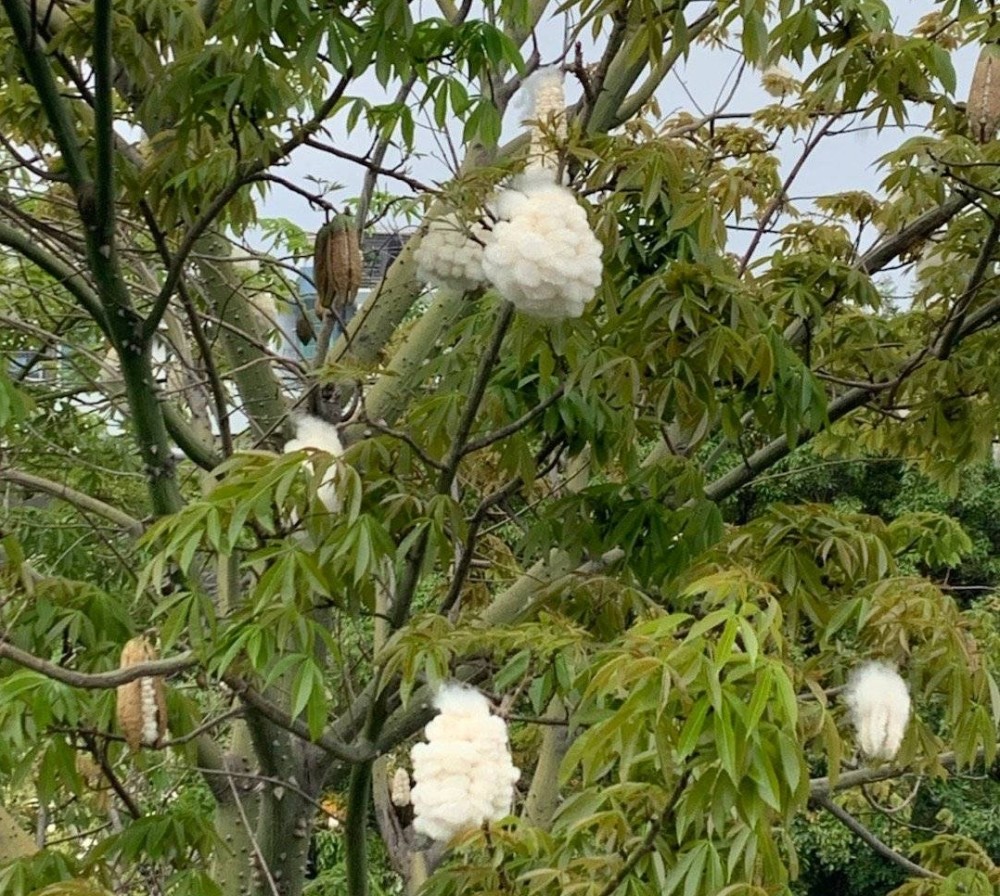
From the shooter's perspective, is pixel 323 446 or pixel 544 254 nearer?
pixel 544 254

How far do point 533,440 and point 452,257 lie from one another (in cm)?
44

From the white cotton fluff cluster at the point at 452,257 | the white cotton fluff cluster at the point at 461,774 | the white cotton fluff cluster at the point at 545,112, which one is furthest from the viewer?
the white cotton fluff cluster at the point at 452,257

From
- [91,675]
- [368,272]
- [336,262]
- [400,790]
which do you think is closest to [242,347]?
[336,262]

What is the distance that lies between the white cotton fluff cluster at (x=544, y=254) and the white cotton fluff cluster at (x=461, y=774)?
434 millimetres

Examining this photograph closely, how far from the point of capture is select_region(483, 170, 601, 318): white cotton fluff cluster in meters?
1.21

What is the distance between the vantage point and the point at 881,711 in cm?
123

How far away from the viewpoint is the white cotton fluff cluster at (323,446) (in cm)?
133

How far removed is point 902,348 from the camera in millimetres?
2250

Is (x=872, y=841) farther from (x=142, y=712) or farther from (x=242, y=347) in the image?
(x=242, y=347)

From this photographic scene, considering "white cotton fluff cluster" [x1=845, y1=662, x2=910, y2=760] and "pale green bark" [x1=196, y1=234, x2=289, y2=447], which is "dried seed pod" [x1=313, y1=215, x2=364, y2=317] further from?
"white cotton fluff cluster" [x1=845, y1=662, x2=910, y2=760]

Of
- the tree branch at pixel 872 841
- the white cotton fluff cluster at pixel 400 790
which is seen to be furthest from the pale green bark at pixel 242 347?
the tree branch at pixel 872 841

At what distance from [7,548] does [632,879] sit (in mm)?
949

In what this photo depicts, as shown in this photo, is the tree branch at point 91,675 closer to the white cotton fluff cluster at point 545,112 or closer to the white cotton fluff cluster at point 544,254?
the white cotton fluff cluster at point 544,254

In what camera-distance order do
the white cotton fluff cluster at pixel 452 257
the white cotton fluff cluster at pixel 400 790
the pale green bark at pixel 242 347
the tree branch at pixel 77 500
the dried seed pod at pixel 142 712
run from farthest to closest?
the white cotton fluff cluster at pixel 400 790 < the pale green bark at pixel 242 347 < the tree branch at pixel 77 500 < the white cotton fluff cluster at pixel 452 257 < the dried seed pod at pixel 142 712
